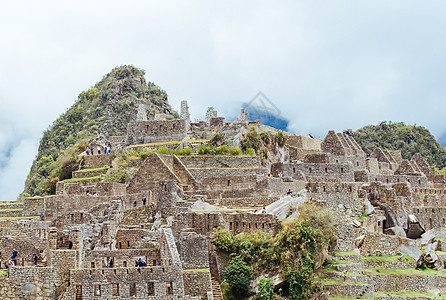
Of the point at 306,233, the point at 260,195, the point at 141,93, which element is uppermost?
the point at 141,93

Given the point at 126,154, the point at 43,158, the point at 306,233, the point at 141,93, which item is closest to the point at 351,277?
the point at 306,233

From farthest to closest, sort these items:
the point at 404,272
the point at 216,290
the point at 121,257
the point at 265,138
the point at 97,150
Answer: the point at 97,150, the point at 265,138, the point at 404,272, the point at 216,290, the point at 121,257

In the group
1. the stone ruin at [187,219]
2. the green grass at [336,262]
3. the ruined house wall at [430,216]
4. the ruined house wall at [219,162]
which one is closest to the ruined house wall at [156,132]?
the stone ruin at [187,219]

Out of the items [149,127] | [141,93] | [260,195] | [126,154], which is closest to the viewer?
[260,195]

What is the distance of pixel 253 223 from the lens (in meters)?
38.0

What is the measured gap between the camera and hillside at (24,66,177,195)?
83188mm

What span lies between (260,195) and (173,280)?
13.9m

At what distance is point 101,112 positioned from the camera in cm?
9244

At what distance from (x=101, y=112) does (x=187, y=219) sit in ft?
186

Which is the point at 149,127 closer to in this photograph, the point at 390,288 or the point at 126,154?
the point at 126,154

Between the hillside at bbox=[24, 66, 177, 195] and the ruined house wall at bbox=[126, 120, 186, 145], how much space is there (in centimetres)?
2055

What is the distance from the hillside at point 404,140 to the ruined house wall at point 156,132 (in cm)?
4712

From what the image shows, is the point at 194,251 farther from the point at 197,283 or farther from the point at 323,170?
the point at 323,170

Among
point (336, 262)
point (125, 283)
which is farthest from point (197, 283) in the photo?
point (336, 262)
